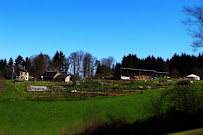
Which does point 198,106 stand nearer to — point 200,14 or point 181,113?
point 181,113

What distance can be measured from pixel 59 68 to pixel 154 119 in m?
90.9

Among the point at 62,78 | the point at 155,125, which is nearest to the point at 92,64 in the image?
the point at 62,78

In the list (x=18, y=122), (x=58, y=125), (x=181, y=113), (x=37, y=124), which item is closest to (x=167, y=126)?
(x=181, y=113)

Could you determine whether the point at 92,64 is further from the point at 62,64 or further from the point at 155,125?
the point at 155,125

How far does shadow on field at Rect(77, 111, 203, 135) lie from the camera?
7.80 m

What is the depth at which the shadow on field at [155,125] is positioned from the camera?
780 cm

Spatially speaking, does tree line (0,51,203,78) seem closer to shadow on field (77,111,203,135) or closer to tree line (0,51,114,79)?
tree line (0,51,114,79)

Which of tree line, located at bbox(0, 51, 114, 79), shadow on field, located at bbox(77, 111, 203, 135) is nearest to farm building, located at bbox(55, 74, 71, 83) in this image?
tree line, located at bbox(0, 51, 114, 79)

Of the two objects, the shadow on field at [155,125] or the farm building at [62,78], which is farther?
the farm building at [62,78]

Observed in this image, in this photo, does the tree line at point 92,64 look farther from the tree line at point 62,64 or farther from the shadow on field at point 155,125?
the shadow on field at point 155,125

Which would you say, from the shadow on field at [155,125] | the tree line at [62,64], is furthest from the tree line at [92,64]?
the shadow on field at [155,125]

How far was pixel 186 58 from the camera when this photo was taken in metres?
106

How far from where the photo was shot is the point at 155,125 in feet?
30.1

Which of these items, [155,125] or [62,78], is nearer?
[155,125]
